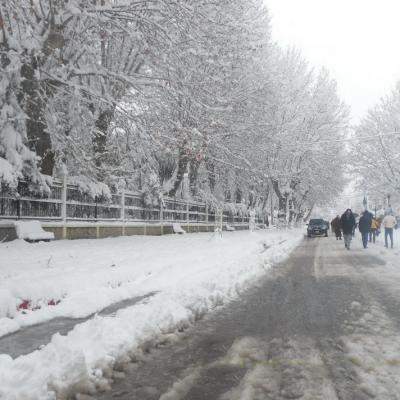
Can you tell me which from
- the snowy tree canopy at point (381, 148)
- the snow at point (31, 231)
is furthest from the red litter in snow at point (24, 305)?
the snowy tree canopy at point (381, 148)

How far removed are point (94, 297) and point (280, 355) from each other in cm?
317

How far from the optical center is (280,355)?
3.96 meters

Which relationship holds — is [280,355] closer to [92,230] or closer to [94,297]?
[94,297]

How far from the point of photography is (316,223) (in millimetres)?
37000

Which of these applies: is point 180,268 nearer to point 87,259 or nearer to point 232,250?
point 87,259

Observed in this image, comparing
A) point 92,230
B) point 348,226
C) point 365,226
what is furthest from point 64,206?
point 365,226

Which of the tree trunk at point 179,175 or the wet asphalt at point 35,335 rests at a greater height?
the tree trunk at point 179,175

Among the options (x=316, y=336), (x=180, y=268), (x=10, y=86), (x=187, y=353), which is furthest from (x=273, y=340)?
(x=10, y=86)

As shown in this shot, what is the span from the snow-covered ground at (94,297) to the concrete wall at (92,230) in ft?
2.11

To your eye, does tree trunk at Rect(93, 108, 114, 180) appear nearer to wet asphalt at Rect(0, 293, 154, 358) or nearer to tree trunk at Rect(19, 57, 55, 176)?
tree trunk at Rect(19, 57, 55, 176)

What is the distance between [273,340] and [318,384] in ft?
4.14

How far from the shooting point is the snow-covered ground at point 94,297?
3.20m

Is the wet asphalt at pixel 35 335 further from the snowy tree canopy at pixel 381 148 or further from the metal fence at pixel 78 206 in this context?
the snowy tree canopy at pixel 381 148

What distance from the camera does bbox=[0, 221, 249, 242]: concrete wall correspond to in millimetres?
11773
